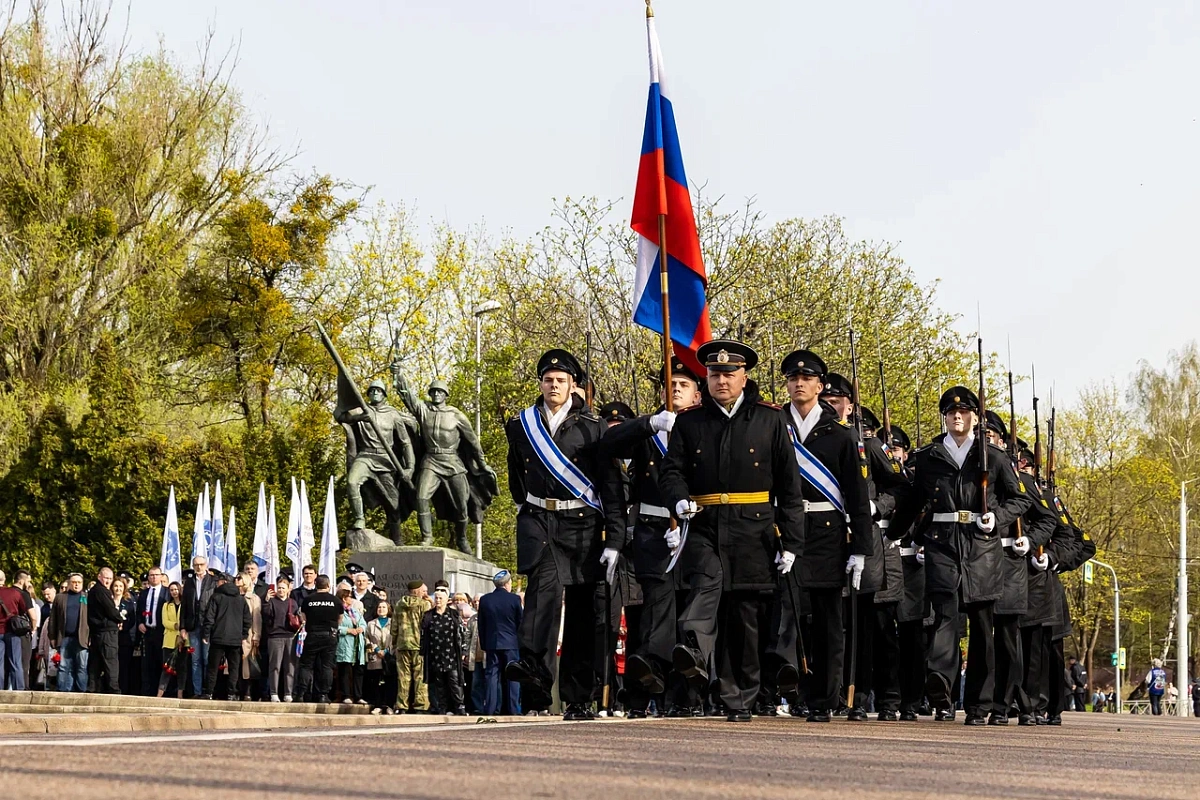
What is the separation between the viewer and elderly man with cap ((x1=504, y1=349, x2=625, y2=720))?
11625 mm

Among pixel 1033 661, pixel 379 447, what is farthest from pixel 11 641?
pixel 1033 661

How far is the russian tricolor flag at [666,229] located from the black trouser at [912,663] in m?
2.99

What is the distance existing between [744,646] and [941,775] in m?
4.84

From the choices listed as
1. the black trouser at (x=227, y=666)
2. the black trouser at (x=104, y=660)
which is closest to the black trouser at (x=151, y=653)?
the black trouser at (x=104, y=660)

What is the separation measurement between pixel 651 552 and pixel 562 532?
569 millimetres

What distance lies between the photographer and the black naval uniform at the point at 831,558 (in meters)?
12.4

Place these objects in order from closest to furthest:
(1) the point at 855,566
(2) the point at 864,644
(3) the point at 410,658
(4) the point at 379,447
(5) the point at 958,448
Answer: (1) the point at 855,566 < (5) the point at 958,448 < (2) the point at 864,644 < (3) the point at 410,658 < (4) the point at 379,447

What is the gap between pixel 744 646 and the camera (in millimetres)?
11188

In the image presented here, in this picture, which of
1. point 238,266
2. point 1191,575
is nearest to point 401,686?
point 238,266

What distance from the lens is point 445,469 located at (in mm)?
31328

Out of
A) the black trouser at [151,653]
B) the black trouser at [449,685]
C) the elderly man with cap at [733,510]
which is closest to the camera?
the elderly man with cap at [733,510]

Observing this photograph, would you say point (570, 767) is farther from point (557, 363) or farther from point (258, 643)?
point (258, 643)

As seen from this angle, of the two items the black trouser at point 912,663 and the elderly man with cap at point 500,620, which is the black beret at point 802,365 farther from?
the elderly man with cap at point 500,620

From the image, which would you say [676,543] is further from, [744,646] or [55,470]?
[55,470]
